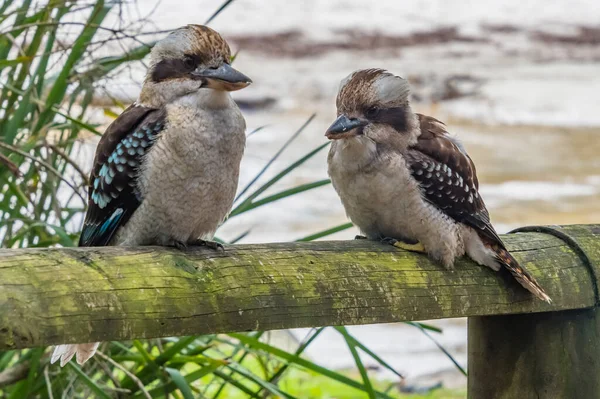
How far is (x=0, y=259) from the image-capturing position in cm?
174

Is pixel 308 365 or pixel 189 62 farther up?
pixel 189 62

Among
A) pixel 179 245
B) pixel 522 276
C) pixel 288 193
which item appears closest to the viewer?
pixel 179 245

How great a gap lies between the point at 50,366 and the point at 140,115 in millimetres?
1022

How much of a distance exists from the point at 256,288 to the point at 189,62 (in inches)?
30.0

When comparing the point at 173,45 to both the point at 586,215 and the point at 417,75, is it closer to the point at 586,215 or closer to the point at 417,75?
the point at 586,215

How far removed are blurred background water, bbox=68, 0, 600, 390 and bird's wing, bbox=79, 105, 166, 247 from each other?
3.40 metres

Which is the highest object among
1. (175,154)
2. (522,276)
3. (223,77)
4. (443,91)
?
(223,77)

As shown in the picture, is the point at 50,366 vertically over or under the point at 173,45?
under

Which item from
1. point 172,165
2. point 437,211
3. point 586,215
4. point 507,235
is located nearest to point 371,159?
point 437,211

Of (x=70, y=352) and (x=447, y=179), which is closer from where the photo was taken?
(x=70, y=352)

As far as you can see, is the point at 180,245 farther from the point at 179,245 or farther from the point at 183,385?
the point at 183,385

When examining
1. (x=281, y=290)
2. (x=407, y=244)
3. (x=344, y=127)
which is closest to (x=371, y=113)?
(x=344, y=127)

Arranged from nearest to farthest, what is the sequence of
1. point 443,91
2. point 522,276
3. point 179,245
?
point 179,245, point 522,276, point 443,91

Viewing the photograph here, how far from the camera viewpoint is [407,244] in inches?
110
